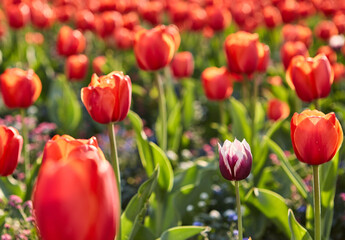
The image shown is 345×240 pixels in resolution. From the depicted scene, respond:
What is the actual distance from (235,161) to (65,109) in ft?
8.16

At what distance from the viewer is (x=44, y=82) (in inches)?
182

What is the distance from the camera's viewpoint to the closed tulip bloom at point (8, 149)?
70.3 inches

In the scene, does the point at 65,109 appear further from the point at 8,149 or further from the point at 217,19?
the point at 8,149

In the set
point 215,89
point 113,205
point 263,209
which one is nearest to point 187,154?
point 215,89

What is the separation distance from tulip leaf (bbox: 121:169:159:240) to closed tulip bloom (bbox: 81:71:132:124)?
28 cm

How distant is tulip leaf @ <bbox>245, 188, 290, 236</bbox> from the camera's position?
2.31 metres

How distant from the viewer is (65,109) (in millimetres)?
3947

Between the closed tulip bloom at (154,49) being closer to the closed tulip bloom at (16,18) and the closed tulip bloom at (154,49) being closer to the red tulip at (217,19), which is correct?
the red tulip at (217,19)

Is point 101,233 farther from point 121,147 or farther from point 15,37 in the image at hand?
point 15,37

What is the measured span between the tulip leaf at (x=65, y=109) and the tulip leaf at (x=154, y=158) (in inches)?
56.4

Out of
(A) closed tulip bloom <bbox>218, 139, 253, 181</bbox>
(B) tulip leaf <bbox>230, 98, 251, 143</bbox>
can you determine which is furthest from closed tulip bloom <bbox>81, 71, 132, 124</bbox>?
(B) tulip leaf <bbox>230, 98, 251, 143</bbox>

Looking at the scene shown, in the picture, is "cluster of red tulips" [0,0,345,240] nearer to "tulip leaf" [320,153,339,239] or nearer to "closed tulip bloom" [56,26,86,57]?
"closed tulip bloom" [56,26,86,57]

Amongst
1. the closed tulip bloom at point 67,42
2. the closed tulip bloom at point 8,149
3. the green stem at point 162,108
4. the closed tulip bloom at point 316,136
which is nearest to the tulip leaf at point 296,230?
the closed tulip bloom at point 316,136

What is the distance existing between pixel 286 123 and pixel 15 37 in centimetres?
358
